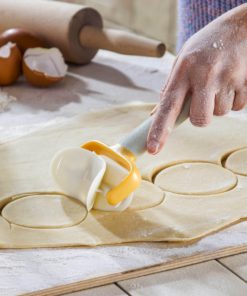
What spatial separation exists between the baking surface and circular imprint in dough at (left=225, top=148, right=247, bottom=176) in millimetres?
154

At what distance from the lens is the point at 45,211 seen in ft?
3.10

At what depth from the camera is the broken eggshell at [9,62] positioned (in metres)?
1.48

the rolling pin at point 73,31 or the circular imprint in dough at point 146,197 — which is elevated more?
the circular imprint in dough at point 146,197

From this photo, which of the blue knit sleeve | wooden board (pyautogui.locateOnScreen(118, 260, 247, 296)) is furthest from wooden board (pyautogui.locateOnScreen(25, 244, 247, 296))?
the blue knit sleeve

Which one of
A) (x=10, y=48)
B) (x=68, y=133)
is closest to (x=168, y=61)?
(x=10, y=48)

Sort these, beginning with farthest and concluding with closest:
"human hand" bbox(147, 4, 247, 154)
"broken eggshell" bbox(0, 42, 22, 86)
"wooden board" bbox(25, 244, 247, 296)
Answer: "broken eggshell" bbox(0, 42, 22, 86), "human hand" bbox(147, 4, 247, 154), "wooden board" bbox(25, 244, 247, 296)

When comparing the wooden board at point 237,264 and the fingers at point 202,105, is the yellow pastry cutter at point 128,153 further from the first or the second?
the wooden board at point 237,264

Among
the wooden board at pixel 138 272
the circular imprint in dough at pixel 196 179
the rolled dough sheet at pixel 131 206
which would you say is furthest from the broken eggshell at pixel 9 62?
the wooden board at pixel 138 272

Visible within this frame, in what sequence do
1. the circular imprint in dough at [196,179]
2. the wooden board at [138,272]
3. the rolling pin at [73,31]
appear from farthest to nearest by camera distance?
the rolling pin at [73,31] < the circular imprint in dough at [196,179] < the wooden board at [138,272]

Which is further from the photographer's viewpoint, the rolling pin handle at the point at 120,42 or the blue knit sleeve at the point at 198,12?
the rolling pin handle at the point at 120,42

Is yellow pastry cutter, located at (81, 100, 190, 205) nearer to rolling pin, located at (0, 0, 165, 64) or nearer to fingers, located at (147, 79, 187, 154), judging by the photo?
fingers, located at (147, 79, 187, 154)

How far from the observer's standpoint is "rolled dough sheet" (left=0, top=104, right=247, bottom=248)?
90 cm

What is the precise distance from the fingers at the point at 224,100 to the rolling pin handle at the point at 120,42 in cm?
66

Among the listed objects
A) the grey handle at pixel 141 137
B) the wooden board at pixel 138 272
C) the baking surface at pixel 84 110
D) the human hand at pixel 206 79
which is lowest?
the baking surface at pixel 84 110
